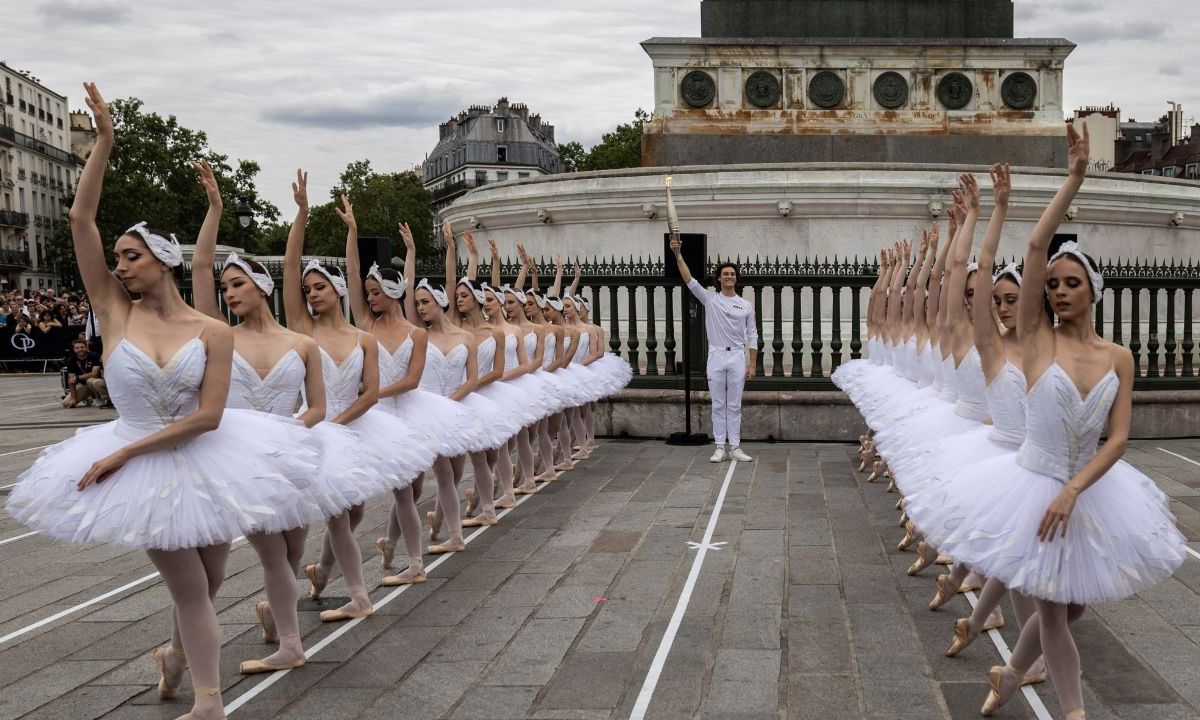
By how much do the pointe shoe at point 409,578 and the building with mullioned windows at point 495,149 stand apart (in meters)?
124

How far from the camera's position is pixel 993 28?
26.8m

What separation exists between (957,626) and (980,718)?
2.99 feet

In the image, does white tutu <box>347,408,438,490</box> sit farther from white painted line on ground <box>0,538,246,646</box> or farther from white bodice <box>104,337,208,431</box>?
white painted line on ground <box>0,538,246,646</box>

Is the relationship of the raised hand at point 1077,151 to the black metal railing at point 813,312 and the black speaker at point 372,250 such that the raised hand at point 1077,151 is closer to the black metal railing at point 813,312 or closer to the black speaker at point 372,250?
the black speaker at point 372,250

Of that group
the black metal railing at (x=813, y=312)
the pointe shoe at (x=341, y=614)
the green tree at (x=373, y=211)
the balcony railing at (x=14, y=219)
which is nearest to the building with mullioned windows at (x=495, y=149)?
the green tree at (x=373, y=211)

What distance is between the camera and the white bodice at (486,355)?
10.7 metres

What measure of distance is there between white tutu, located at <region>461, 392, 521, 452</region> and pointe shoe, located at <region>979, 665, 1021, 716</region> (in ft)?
16.0

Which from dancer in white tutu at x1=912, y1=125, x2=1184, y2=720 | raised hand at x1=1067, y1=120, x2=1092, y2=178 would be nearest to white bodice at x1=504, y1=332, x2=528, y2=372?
dancer in white tutu at x1=912, y1=125, x2=1184, y2=720

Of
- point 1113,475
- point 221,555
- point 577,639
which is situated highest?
point 1113,475

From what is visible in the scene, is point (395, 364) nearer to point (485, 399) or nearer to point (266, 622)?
point (485, 399)

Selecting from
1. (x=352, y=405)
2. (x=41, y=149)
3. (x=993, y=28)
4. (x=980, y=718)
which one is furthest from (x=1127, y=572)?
(x=41, y=149)

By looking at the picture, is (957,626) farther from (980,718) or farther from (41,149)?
(41,149)

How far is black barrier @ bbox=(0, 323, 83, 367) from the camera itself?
104 feet

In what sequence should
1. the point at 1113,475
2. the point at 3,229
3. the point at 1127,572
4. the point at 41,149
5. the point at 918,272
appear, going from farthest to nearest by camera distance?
the point at 41,149 → the point at 3,229 → the point at 918,272 → the point at 1113,475 → the point at 1127,572
